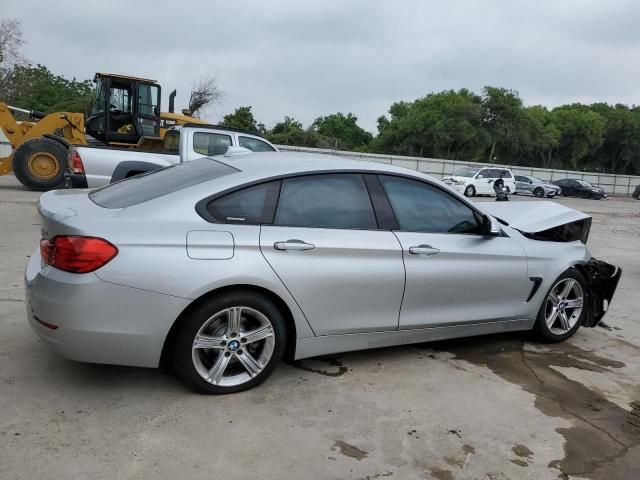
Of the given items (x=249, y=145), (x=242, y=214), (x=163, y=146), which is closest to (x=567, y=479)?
(x=242, y=214)

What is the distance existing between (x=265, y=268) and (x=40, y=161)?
12050mm

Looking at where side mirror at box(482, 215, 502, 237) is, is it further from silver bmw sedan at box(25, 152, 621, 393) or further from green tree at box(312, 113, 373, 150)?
green tree at box(312, 113, 373, 150)

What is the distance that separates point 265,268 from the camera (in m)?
3.35

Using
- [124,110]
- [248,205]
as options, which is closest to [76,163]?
[124,110]

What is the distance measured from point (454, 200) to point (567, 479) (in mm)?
2124

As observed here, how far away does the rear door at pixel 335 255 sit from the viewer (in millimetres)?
3479

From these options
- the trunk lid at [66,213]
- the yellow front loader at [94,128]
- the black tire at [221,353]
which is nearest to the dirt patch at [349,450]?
the black tire at [221,353]

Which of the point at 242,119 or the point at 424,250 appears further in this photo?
the point at 242,119

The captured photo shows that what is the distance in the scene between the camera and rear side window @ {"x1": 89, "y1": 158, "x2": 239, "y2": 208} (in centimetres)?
354

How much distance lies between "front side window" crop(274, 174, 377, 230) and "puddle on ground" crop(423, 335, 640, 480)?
1473 millimetres

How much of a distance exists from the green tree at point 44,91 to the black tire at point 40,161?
16790 millimetres

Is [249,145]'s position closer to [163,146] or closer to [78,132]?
[163,146]

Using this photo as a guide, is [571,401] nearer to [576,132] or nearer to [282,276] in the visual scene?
[282,276]

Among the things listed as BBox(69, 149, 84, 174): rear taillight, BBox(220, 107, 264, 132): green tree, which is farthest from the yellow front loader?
BBox(220, 107, 264, 132): green tree
